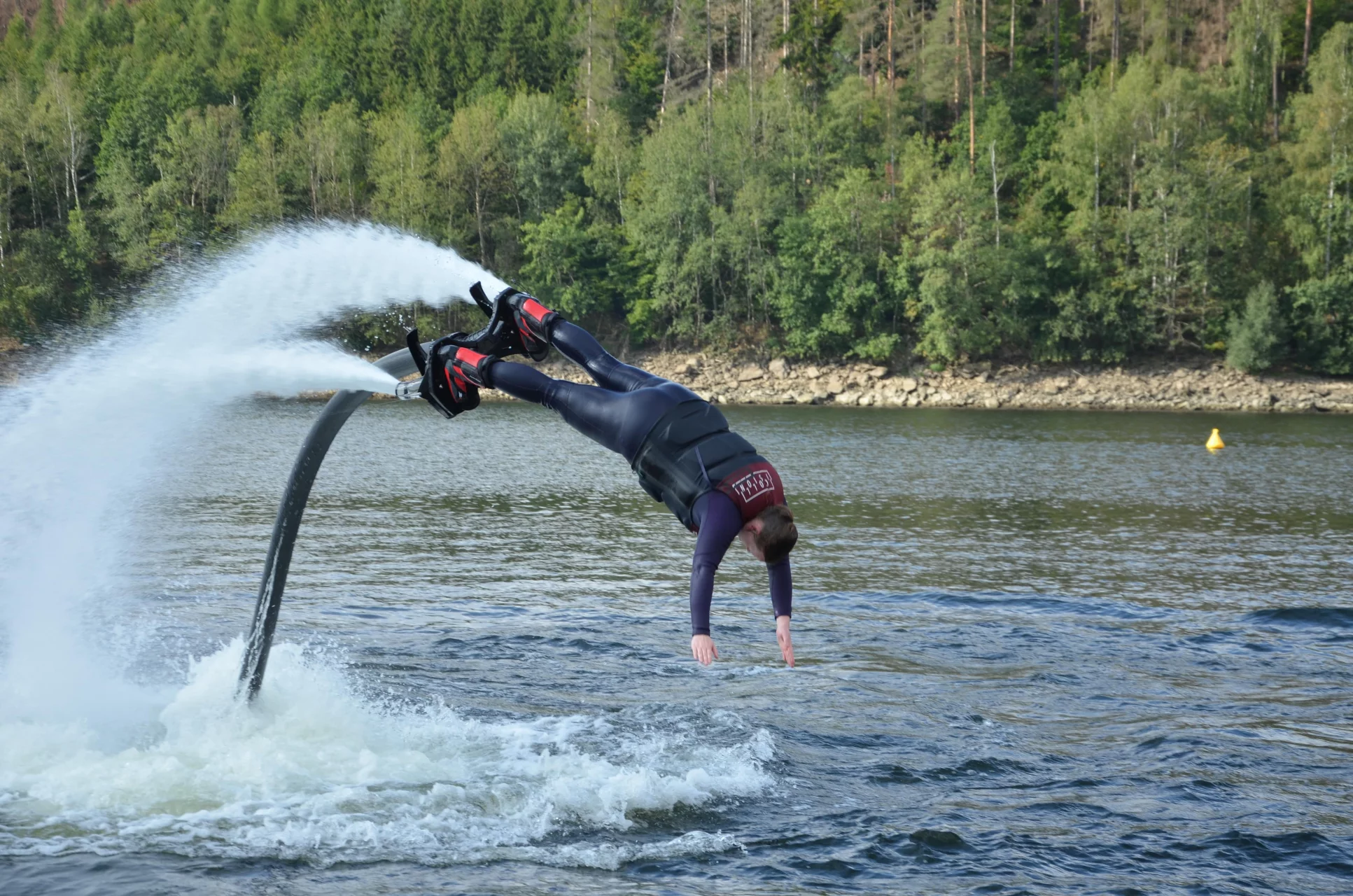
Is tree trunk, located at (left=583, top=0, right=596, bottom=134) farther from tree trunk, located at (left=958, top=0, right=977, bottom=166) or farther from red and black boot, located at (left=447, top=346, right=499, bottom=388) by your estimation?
red and black boot, located at (left=447, top=346, right=499, bottom=388)

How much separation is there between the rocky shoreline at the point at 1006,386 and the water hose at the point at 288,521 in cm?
5841

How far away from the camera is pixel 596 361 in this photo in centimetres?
1014

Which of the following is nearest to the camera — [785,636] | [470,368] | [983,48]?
[785,636]

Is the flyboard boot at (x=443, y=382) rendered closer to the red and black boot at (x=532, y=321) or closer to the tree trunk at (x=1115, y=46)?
the red and black boot at (x=532, y=321)

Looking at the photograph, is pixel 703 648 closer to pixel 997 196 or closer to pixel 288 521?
pixel 288 521

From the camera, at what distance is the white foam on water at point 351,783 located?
8.98 metres

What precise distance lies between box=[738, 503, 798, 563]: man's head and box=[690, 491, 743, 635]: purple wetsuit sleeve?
0.45ft

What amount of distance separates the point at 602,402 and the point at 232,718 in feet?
15.9

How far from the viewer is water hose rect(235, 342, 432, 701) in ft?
36.3

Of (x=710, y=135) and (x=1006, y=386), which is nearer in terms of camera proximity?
(x=1006, y=386)

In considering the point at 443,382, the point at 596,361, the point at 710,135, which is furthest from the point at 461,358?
the point at 710,135

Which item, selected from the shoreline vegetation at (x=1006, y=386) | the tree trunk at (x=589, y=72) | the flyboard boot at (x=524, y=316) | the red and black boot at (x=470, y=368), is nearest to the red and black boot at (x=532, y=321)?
the flyboard boot at (x=524, y=316)

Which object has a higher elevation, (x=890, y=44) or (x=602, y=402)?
(x=890, y=44)

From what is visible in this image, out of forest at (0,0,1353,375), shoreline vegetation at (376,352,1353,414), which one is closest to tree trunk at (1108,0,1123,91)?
forest at (0,0,1353,375)
